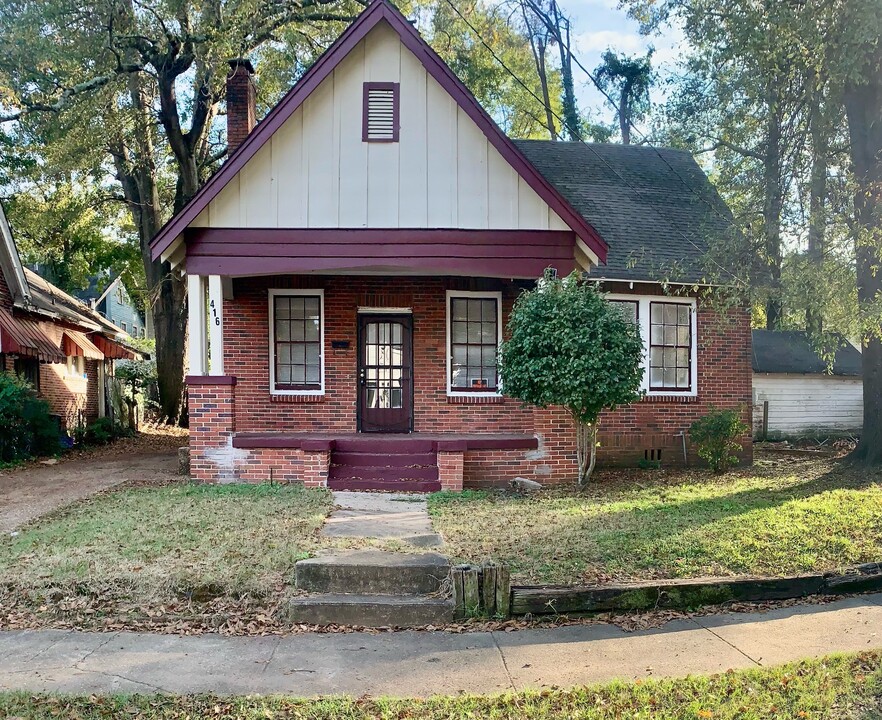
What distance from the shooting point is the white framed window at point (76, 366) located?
20656 millimetres

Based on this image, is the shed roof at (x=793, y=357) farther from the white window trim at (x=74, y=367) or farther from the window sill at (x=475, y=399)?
the white window trim at (x=74, y=367)

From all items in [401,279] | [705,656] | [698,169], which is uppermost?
[698,169]

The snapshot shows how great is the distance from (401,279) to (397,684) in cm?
912

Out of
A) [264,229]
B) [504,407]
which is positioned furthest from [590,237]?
[264,229]

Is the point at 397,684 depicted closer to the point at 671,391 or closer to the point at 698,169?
the point at 671,391

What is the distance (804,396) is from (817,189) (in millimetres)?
11662

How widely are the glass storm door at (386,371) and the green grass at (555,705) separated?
8726 millimetres

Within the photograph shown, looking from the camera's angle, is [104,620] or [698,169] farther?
[698,169]

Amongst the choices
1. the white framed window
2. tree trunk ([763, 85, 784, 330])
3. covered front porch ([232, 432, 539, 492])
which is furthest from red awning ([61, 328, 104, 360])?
tree trunk ([763, 85, 784, 330])

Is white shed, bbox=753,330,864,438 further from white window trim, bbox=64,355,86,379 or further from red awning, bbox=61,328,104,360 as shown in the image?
white window trim, bbox=64,355,86,379

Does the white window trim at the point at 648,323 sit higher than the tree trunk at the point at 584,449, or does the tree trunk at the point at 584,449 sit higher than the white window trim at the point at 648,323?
the white window trim at the point at 648,323

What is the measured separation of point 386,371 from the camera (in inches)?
520

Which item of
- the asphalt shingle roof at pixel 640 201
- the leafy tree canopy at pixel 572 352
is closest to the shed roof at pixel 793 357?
the asphalt shingle roof at pixel 640 201

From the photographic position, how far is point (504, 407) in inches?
516
